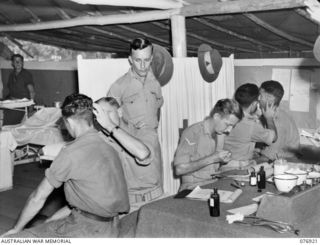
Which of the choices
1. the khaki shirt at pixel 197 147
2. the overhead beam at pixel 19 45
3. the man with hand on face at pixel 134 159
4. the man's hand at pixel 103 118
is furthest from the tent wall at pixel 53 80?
the man's hand at pixel 103 118

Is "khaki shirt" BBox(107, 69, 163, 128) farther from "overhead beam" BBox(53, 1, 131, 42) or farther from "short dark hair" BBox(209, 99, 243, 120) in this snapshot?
"overhead beam" BBox(53, 1, 131, 42)

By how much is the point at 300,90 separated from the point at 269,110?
135 centimetres

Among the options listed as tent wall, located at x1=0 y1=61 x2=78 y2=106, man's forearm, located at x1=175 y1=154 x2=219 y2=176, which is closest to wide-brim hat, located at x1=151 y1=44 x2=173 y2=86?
man's forearm, located at x1=175 y1=154 x2=219 y2=176

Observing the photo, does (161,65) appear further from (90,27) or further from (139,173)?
(90,27)

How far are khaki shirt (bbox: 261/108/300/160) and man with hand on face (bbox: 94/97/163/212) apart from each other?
1181 mm

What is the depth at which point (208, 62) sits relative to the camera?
488 cm

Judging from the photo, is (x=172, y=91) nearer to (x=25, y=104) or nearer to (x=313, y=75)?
(x=313, y=75)

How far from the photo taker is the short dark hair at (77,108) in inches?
104

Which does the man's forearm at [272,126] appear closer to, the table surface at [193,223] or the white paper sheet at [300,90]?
the white paper sheet at [300,90]

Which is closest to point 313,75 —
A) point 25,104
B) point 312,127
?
point 312,127

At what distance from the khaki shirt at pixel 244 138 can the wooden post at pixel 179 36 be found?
115cm

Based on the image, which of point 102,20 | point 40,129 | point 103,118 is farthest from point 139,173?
point 40,129

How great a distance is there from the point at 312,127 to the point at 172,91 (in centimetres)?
177

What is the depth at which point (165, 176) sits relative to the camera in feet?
15.3
